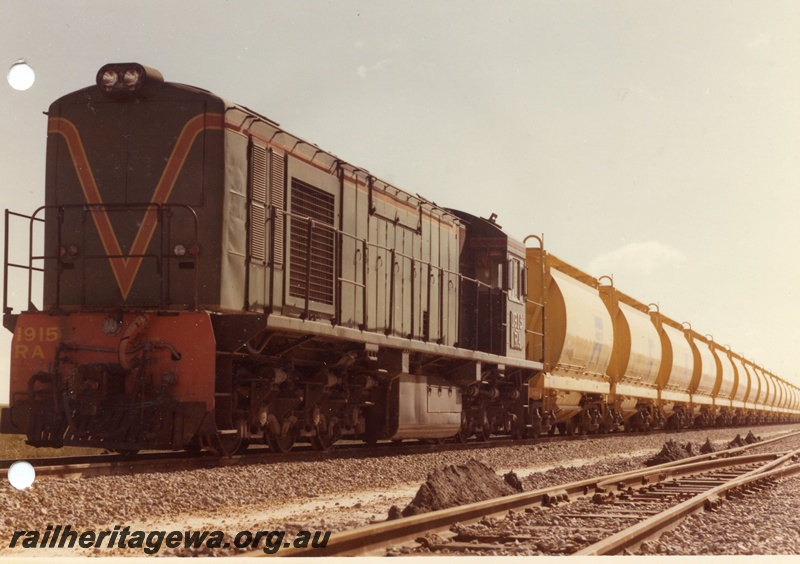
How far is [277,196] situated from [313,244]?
2.84 feet

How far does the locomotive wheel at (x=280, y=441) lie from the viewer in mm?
10289

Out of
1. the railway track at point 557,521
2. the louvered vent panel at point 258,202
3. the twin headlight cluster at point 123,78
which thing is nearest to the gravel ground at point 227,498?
the railway track at point 557,521

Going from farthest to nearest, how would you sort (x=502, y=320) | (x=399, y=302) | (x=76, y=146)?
1. (x=502, y=320)
2. (x=399, y=302)
3. (x=76, y=146)

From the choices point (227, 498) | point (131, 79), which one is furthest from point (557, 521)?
point (131, 79)

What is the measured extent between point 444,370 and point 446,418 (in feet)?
3.25

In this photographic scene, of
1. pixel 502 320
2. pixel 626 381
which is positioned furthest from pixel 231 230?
pixel 626 381

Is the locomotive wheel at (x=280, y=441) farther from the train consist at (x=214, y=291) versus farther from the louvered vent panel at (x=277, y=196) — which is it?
the louvered vent panel at (x=277, y=196)

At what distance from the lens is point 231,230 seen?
9.41 metres

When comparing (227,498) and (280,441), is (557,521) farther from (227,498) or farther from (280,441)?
(280,441)

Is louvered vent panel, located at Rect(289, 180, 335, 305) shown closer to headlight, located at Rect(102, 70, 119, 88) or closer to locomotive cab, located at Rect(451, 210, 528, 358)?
headlight, located at Rect(102, 70, 119, 88)

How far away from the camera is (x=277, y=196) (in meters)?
10.2

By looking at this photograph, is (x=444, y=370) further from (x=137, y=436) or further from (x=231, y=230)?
(x=137, y=436)

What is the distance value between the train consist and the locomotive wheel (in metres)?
0.03

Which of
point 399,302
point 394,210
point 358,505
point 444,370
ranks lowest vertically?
point 358,505
